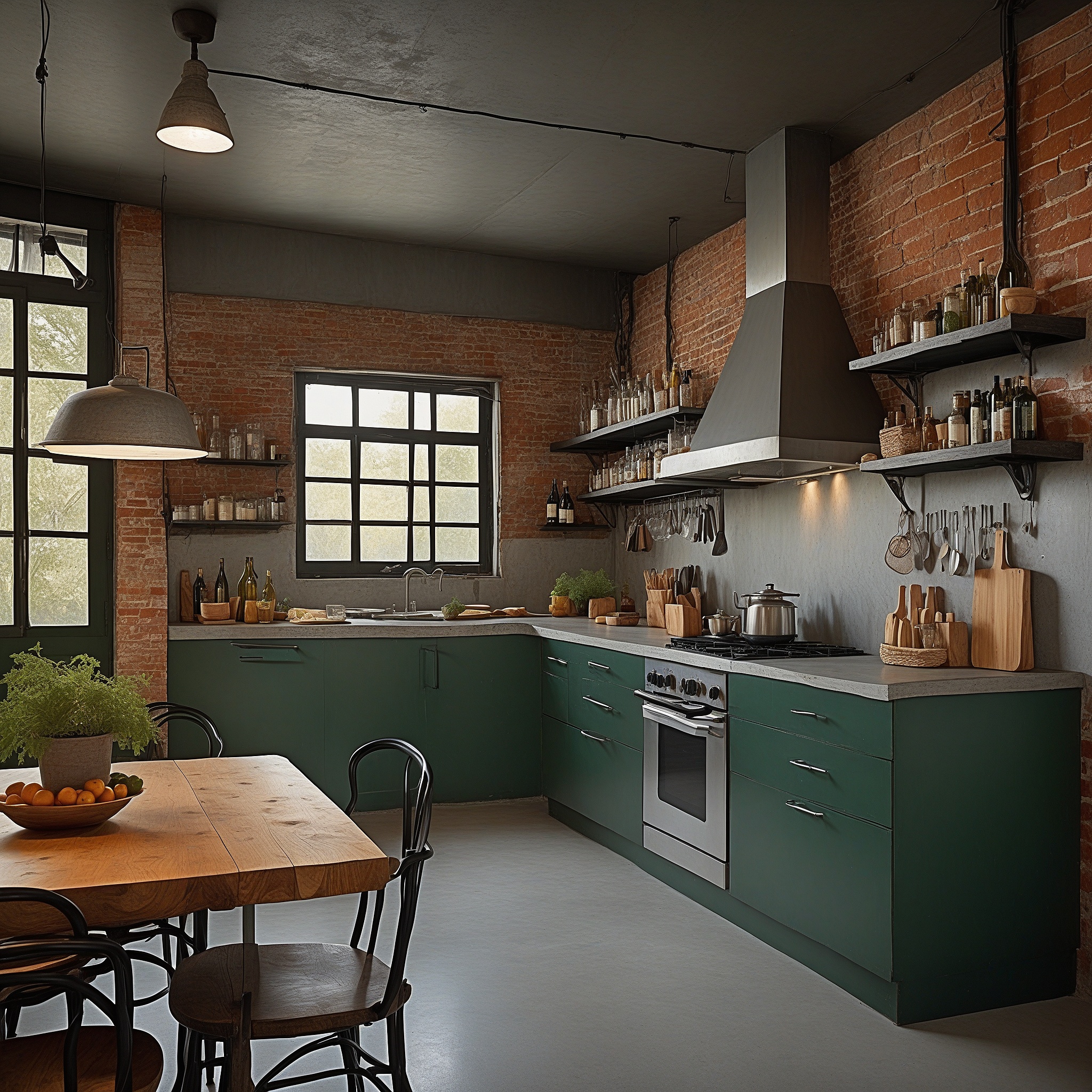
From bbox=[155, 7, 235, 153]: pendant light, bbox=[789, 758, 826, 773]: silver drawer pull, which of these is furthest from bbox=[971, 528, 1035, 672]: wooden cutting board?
bbox=[155, 7, 235, 153]: pendant light

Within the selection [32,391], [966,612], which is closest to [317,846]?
[966,612]

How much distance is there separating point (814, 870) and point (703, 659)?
977mm

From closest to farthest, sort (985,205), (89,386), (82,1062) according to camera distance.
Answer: (82,1062) < (985,205) < (89,386)

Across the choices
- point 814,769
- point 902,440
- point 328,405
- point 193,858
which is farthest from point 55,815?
point 328,405

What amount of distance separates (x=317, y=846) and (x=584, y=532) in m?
5.06

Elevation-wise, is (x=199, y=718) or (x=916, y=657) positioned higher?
(x=916, y=657)

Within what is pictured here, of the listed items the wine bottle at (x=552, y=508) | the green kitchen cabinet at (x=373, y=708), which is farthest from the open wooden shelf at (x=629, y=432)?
the green kitchen cabinet at (x=373, y=708)

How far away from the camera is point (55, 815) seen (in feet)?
7.57

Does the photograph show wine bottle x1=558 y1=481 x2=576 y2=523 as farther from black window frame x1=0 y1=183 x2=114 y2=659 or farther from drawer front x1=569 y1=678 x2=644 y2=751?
black window frame x1=0 y1=183 x2=114 y2=659

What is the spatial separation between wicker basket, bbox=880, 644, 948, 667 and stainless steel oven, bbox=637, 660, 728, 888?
0.63 metres

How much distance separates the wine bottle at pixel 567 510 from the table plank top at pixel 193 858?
14.3 feet

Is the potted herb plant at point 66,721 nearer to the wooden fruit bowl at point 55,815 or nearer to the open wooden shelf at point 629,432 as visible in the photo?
the wooden fruit bowl at point 55,815

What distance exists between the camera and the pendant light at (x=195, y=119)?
3.26 m

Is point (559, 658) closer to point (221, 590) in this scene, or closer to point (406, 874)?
point (221, 590)
